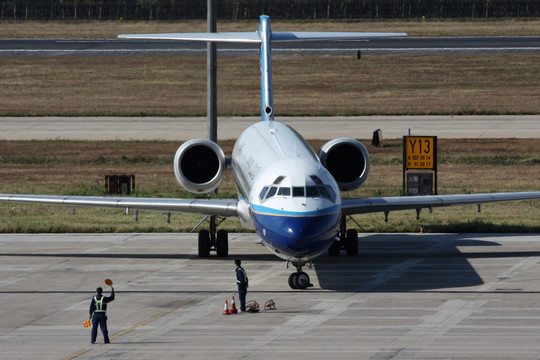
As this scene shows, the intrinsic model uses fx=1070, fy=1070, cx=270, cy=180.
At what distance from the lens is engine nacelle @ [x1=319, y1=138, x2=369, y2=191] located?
3180 centimetres

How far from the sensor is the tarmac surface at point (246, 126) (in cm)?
6081

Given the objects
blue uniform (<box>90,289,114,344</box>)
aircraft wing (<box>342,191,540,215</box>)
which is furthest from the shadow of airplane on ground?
blue uniform (<box>90,289,114,344</box>)

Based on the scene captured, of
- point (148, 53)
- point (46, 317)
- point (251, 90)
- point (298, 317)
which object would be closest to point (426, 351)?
point (298, 317)

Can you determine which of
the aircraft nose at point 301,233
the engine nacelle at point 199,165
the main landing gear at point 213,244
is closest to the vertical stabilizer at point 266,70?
the engine nacelle at point 199,165

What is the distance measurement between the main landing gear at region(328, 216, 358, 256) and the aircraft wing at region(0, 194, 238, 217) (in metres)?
3.32

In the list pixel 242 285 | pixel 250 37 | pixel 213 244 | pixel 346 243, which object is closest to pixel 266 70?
pixel 250 37

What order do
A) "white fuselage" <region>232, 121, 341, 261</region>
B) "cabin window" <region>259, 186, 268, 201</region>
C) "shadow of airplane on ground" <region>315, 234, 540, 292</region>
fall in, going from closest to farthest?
"white fuselage" <region>232, 121, 341, 261</region> < "cabin window" <region>259, 186, 268, 201</region> < "shadow of airplane on ground" <region>315, 234, 540, 292</region>

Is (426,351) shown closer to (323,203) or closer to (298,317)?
(298,317)

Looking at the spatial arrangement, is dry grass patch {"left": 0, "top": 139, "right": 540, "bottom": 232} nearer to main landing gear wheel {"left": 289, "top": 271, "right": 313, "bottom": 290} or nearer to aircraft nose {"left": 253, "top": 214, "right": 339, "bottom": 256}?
main landing gear wheel {"left": 289, "top": 271, "right": 313, "bottom": 290}

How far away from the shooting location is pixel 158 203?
30859 mm

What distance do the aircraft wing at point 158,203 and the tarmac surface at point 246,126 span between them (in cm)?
2801

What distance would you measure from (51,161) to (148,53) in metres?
42.1

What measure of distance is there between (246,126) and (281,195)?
38.8 metres

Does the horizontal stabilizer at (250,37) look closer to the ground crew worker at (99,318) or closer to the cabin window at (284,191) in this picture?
the cabin window at (284,191)
